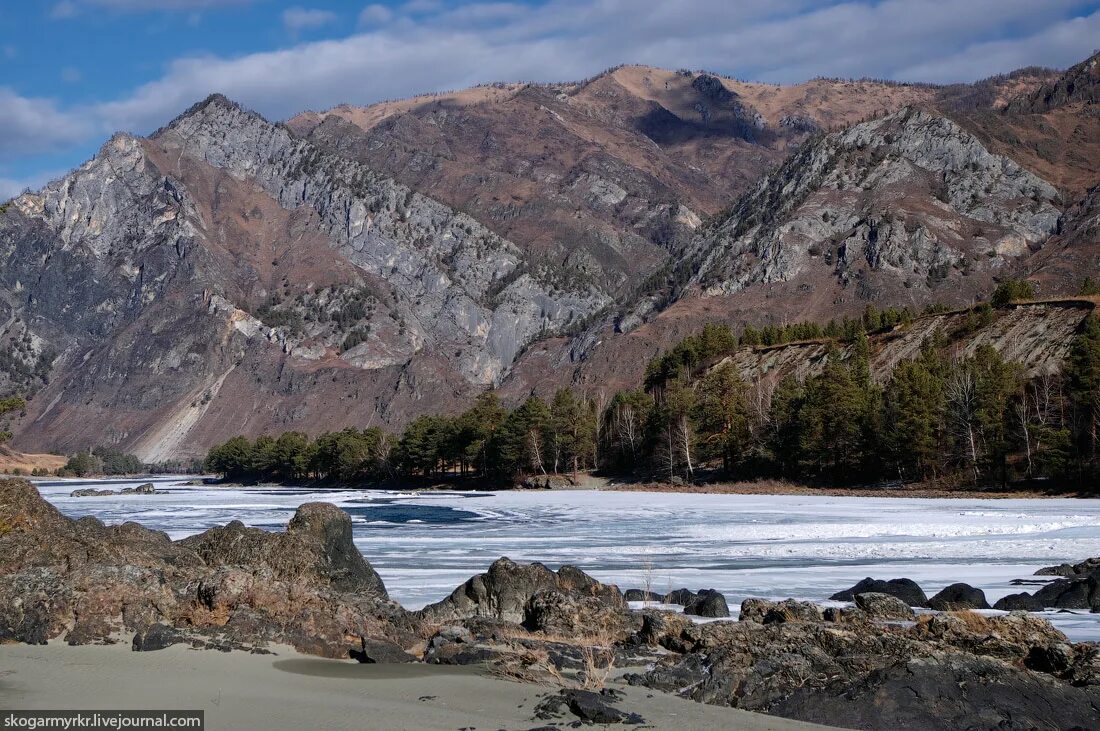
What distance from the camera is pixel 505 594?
19.2 m

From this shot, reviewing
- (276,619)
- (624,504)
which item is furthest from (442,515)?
(276,619)

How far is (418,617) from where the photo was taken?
17734 mm

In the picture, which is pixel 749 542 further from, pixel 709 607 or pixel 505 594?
pixel 505 594

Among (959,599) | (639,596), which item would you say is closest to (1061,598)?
(959,599)

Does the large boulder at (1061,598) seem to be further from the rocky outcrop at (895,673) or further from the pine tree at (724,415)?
the pine tree at (724,415)

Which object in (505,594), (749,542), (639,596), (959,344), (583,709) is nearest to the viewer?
(583,709)

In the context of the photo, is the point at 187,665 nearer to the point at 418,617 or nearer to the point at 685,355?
the point at 418,617

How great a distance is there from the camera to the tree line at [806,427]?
7431cm

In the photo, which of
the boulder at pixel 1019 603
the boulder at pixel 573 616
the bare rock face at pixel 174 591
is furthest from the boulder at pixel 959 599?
the bare rock face at pixel 174 591

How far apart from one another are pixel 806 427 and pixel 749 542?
5243 cm

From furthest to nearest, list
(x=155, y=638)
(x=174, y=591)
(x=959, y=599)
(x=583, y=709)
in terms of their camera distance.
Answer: (x=959, y=599), (x=174, y=591), (x=155, y=638), (x=583, y=709)

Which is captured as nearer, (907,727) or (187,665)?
(907,727)

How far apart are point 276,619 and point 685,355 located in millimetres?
121280

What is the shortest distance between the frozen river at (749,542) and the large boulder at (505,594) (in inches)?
118
